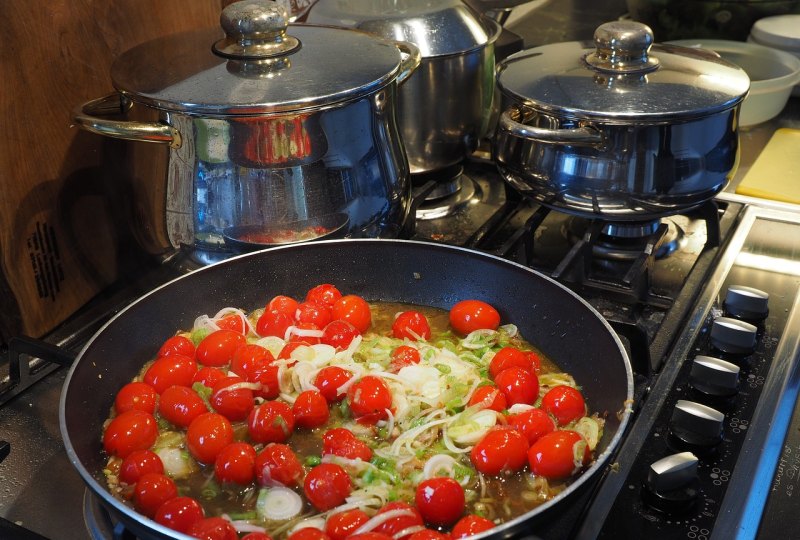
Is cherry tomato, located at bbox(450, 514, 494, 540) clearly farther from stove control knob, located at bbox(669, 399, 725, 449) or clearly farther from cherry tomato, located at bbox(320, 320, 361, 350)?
cherry tomato, located at bbox(320, 320, 361, 350)

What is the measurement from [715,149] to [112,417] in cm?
90

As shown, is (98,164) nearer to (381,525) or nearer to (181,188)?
(181,188)

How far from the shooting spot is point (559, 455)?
0.86 m

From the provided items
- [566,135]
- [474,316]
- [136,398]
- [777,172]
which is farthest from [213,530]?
[777,172]

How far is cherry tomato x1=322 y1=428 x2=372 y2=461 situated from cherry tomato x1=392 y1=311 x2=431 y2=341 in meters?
0.23

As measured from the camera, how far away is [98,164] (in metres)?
Result: 1.28

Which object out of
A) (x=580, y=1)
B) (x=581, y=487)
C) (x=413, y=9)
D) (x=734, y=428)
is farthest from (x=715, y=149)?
(x=580, y=1)

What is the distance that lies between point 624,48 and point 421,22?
0.34 meters

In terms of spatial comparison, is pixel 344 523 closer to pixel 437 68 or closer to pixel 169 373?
pixel 169 373

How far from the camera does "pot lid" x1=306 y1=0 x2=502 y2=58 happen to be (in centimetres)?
136

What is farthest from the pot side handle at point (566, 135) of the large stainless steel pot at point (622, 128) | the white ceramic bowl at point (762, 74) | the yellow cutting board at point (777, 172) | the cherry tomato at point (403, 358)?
the white ceramic bowl at point (762, 74)

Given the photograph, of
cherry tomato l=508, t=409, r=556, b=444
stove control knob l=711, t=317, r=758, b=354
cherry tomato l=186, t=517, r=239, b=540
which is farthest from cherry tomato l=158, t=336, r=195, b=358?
stove control knob l=711, t=317, r=758, b=354

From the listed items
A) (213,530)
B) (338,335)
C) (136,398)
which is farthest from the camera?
(338,335)

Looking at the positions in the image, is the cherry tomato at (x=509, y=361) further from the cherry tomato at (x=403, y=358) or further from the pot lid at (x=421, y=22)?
the pot lid at (x=421, y=22)
